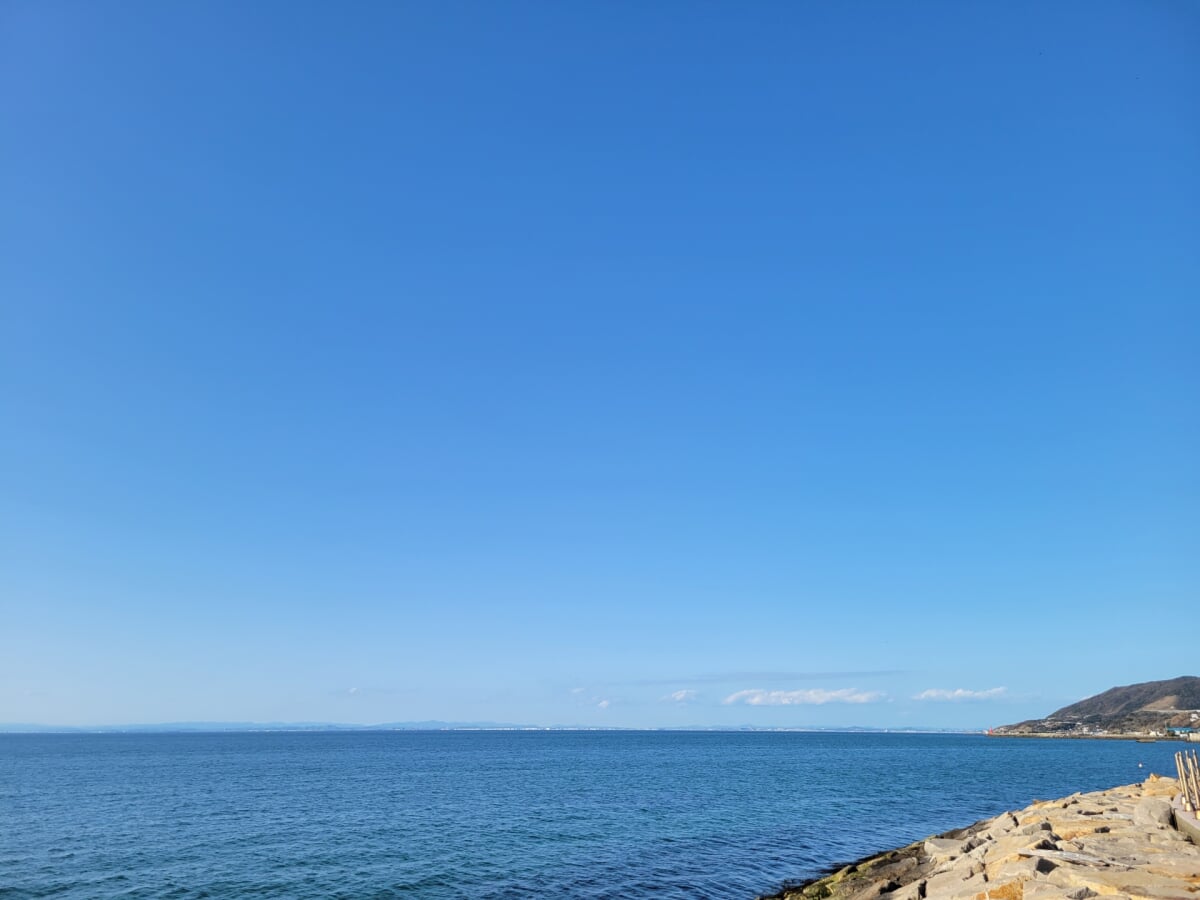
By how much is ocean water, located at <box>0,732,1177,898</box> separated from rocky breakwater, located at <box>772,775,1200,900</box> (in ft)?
16.7

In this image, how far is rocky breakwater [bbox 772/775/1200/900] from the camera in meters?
15.8

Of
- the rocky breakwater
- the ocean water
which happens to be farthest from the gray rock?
the ocean water

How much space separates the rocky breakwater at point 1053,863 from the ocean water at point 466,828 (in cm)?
508

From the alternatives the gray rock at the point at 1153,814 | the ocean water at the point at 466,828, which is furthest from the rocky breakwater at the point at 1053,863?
the ocean water at the point at 466,828

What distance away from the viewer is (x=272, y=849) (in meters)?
38.8

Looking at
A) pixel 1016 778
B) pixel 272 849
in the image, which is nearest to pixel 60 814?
pixel 272 849

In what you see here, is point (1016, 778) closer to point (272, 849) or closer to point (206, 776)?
point (272, 849)

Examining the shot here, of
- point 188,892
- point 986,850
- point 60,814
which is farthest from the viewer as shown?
point 60,814

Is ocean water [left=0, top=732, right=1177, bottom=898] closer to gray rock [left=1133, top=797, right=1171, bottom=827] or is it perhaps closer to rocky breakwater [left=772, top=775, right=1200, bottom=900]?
rocky breakwater [left=772, top=775, right=1200, bottom=900]

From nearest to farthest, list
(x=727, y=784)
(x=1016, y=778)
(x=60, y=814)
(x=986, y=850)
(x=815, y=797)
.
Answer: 1. (x=986, y=850)
2. (x=60, y=814)
3. (x=815, y=797)
4. (x=727, y=784)
5. (x=1016, y=778)

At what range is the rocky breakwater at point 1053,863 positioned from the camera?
1583cm

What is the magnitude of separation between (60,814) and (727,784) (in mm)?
60710

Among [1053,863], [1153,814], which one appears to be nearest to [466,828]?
[1053,863]

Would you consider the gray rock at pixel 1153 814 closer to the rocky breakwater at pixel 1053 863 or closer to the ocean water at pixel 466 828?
the rocky breakwater at pixel 1053 863
